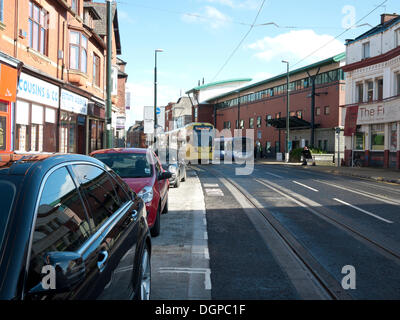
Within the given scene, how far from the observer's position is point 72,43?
1978 cm

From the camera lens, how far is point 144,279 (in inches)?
148

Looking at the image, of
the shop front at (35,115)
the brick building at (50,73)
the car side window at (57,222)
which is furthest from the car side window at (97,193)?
the shop front at (35,115)

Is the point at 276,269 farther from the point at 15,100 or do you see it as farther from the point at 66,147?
the point at 66,147

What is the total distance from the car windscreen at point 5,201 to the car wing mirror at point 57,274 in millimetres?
255

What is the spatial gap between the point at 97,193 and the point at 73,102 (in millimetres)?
18005

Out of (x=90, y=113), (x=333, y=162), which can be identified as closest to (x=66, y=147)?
(x=90, y=113)

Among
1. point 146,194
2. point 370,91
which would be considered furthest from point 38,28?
point 370,91

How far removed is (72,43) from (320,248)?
674 inches

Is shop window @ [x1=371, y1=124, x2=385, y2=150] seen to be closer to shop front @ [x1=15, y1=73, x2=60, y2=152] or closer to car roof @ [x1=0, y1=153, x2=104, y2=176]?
shop front @ [x1=15, y1=73, x2=60, y2=152]

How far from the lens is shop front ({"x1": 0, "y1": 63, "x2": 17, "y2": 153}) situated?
12.5m

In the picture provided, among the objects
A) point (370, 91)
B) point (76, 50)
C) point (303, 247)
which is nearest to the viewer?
point (303, 247)

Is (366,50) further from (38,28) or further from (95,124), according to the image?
(38,28)

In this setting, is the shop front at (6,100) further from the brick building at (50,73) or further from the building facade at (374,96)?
the building facade at (374,96)

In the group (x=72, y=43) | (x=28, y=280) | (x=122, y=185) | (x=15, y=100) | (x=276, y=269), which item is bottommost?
(x=276, y=269)
